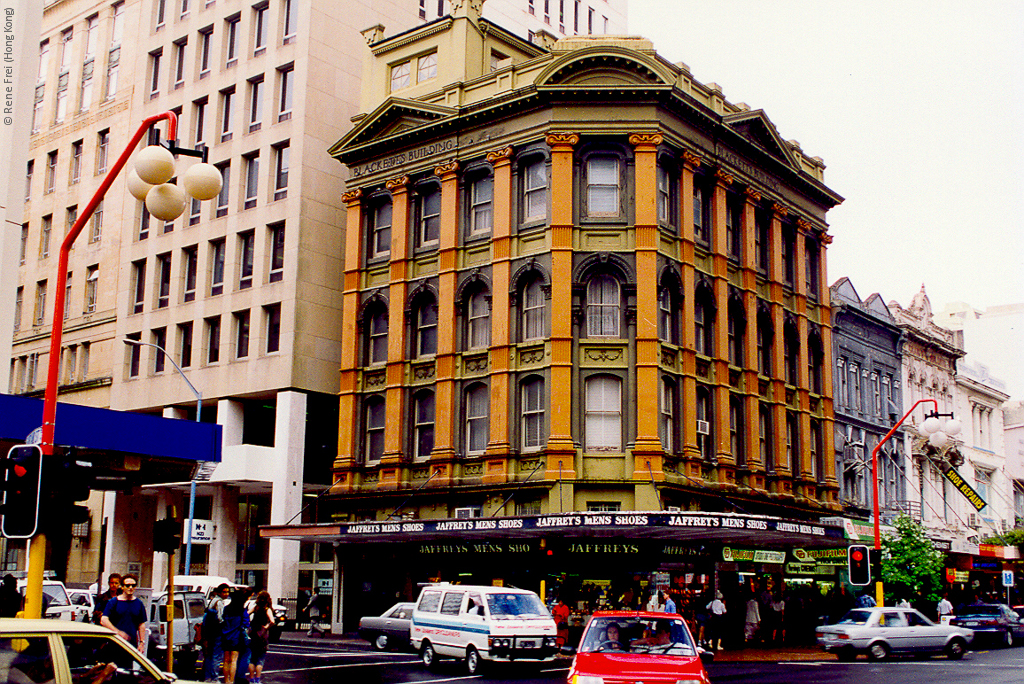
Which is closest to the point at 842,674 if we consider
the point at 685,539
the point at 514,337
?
the point at 685,539

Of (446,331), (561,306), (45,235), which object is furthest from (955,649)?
(45,235)

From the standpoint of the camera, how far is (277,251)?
4419 centimetres

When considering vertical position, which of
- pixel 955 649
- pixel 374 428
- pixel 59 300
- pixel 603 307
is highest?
pixel 603 307

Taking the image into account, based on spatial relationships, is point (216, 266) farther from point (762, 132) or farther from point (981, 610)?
point (981, 610)

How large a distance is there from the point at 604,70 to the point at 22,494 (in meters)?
27.7

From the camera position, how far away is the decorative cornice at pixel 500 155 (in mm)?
37594

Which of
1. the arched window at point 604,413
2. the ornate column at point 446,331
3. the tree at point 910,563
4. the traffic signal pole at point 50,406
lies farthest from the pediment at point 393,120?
the traffic signal pole at point 50,406

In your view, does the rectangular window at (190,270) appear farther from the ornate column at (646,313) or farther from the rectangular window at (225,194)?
the ornate column at (646,313)

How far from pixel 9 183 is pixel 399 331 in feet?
68.6

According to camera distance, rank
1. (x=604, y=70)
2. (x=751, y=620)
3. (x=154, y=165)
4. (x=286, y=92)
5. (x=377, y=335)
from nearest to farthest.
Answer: (x=154, y=165) → (x=751, y=620) → (x=604, y=70) → (x=377, y=335) → (x=286, y=92)

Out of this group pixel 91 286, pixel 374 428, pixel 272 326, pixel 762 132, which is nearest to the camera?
pixel 374 428

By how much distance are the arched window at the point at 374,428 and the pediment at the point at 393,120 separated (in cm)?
960

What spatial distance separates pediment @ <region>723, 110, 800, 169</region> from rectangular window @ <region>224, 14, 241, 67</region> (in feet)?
70.4

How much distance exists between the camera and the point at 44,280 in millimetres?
55594
